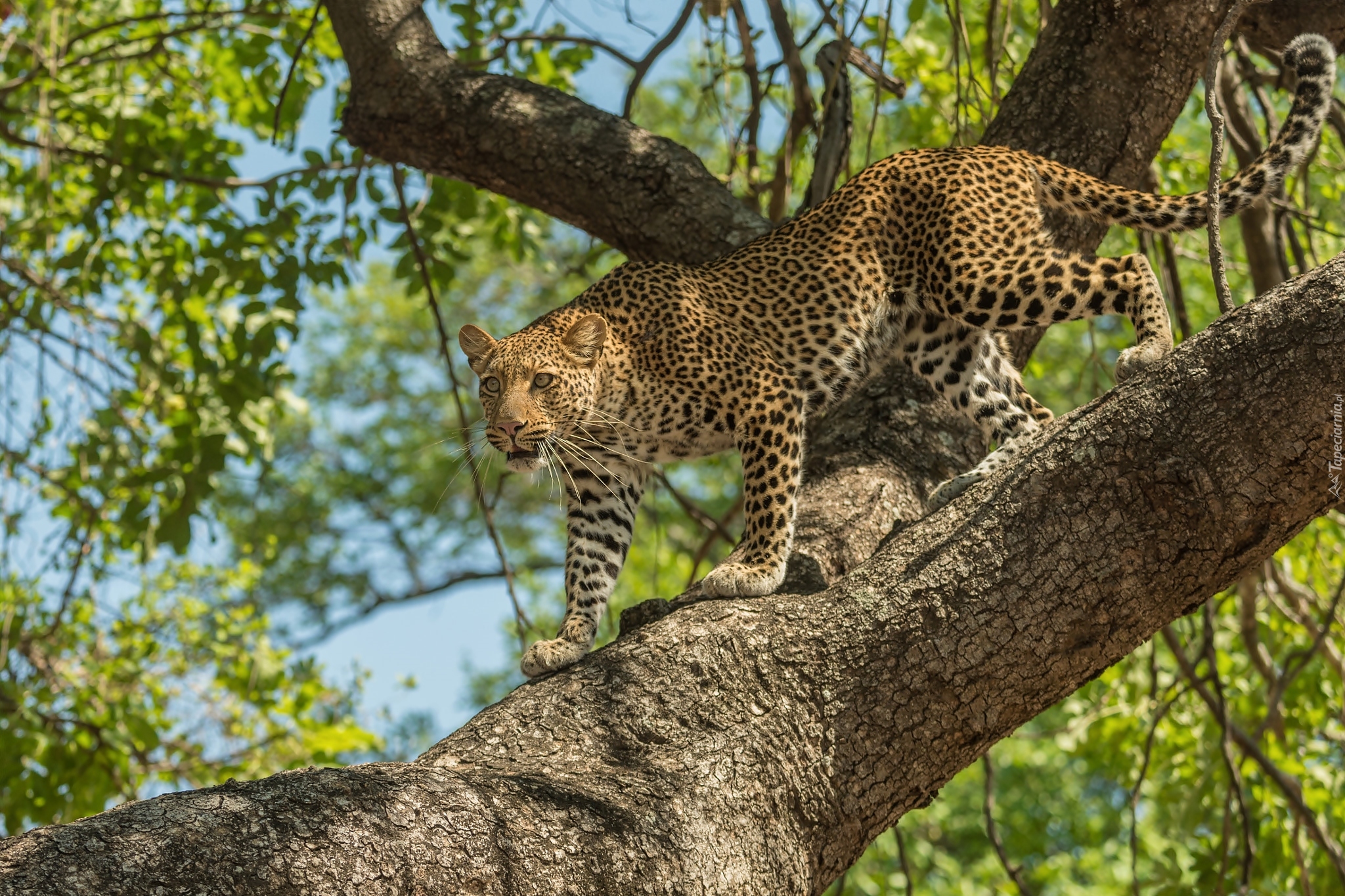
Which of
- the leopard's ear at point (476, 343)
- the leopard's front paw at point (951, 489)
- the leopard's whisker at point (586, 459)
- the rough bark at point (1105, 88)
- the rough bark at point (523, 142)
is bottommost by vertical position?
the leopard's front paw at point (951, 489)

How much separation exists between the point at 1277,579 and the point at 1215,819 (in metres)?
2.06

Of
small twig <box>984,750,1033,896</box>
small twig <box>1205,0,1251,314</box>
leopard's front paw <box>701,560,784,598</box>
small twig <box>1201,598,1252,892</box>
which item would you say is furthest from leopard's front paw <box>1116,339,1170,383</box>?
small twig <box>984,750,1033,896</box>

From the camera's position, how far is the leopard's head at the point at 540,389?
5.19 m

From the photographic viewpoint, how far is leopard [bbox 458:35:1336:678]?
16.4ft

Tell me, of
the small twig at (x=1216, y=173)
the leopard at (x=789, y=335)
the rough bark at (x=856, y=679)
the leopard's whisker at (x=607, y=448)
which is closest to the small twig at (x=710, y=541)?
the leopard at (x=789, y=335)

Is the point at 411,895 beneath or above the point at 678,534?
beneath

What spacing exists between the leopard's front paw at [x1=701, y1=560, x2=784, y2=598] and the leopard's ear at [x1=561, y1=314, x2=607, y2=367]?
1153mm

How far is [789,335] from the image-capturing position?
17.8ft

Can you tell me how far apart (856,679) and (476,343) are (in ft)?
8.84

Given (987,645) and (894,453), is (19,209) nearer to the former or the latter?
(894,453)

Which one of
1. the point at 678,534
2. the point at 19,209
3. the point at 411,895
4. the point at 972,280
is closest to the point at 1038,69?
the point at 972,280

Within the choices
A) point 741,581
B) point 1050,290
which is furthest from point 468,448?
point 1050,290

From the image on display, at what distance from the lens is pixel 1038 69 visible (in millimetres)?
5711

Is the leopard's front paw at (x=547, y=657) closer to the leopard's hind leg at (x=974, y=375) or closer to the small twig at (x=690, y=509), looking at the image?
the small twig at (x=690, y=509)
